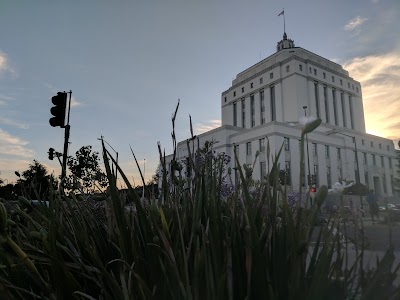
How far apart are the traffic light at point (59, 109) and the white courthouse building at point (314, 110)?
4524 centimetres

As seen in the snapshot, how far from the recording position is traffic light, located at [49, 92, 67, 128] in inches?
176

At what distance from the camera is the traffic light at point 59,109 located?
446 centimetres

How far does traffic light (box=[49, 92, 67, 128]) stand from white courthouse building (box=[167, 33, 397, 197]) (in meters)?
45.2

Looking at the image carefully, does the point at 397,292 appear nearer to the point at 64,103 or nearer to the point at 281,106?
the point at 64,103

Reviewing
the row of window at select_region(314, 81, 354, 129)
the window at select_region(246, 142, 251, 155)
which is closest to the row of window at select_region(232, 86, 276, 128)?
the row of window at select_region(314, 81, 354, 129)

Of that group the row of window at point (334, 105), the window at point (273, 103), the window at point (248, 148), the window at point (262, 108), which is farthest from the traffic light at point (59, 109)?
the window at point (262, 108)

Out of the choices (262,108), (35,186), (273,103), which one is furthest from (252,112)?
(35,186)

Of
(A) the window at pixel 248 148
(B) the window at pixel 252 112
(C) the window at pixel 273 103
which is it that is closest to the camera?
(A) the window at pixel 248 148

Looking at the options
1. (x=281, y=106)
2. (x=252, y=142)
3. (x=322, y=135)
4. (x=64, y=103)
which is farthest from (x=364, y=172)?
(x=64, y=103)

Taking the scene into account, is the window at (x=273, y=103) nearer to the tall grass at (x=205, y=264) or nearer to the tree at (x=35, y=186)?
the tree at (x=35, y=186)

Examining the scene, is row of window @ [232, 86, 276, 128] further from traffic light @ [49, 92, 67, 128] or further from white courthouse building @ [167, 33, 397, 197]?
traffic light @ [49, 92, 67, 128]

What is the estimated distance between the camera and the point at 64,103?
5051mm

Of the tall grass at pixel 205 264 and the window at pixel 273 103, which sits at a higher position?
the window at pixel 273 103

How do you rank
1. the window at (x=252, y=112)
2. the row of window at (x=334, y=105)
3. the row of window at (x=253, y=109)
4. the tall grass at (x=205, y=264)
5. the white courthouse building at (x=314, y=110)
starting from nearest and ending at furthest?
the tall grass at (x=205, y=264), the white courthouse building at (x=314, y=110), the row of window at (x=334, y=105), the row of window at (x=253, y=109), the window at (x=252, y=112)
